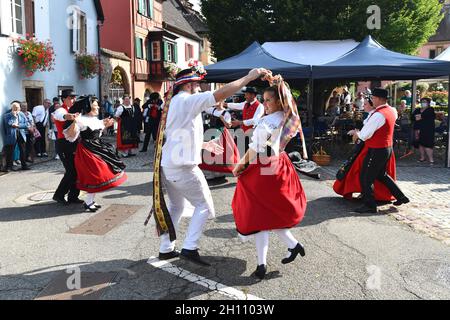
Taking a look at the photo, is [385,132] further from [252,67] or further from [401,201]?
[252,67]

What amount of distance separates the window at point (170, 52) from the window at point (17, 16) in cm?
1700

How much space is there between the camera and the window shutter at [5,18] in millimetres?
11398

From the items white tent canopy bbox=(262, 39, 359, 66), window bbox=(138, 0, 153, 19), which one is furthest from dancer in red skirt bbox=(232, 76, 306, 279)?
window bbox=(138, 0, 153, 19)

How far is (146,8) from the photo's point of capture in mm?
27953

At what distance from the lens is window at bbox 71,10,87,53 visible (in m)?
16.1

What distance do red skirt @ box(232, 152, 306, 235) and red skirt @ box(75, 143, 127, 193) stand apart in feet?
10.1

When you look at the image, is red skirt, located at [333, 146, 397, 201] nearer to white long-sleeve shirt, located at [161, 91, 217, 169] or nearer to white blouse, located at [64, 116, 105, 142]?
white long-sleeve shirt, located at [161, 91, 217, 169]

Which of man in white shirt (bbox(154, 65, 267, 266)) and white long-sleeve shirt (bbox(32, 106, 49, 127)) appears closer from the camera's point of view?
man in white shirt (bbox(154, 65, 267, 266))

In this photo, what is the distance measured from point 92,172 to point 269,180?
11.2ft

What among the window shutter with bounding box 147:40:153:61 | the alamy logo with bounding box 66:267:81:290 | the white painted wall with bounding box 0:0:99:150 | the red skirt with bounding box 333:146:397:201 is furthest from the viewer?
the window shutter with bounding box 147:40:153:61

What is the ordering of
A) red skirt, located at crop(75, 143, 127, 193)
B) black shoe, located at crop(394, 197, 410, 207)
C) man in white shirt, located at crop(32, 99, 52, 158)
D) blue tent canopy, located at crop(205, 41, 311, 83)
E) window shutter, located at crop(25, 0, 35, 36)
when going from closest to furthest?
red skirt, located at crop(75, 143, 127, 193) → black shoe, located at crop(394, 197, 410, 207) → blue tent canopy, located at crop(205, 41, 311, 83) → man in white shirt, located at crop(32, 99, 52, 158) → window shutter, located at crop(25, 0, 35, 36)

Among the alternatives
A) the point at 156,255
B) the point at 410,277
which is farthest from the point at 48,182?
the point at 410,277

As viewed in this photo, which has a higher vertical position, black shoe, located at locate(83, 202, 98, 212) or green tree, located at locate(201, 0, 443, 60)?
green tree, located at locate(201, 0, 443, 60)

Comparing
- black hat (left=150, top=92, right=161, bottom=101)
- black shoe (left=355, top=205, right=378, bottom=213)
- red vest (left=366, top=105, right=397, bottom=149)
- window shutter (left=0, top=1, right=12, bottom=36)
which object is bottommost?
black shoe (left=355, top=205, right=378, bottom=213)
